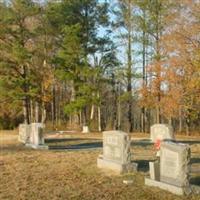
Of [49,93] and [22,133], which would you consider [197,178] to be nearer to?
[22,133]

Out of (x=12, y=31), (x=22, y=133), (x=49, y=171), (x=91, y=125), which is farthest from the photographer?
(x=91, y=125)

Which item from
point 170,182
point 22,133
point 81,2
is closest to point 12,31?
point 81,2

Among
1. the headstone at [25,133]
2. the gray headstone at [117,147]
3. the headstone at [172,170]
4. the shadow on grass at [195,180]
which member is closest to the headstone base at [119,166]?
the gray headstone at [117,147]

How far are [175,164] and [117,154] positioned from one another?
3220 millimetres

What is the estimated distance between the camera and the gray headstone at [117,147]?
1434 cm

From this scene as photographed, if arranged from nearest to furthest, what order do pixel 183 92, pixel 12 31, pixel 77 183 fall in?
pixel 77 183
pixel 183 92
pixel 12 31

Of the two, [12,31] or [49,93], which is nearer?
[12,31]

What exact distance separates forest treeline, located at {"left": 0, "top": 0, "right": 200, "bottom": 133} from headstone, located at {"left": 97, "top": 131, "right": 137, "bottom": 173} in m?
19.4

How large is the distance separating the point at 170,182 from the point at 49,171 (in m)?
3.64

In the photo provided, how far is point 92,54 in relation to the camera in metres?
43.3

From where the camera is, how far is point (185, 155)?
37.5 ft

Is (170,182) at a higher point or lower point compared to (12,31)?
lower

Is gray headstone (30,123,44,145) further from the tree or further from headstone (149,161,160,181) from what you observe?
the tree

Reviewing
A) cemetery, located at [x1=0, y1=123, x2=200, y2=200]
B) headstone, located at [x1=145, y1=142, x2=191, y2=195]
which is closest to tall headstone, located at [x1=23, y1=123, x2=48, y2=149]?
cemetery, located at [x1=0, y1=123, x2=200, y2=200]
